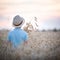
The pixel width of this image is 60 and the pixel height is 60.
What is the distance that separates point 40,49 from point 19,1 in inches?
28.0

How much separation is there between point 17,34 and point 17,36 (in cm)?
3

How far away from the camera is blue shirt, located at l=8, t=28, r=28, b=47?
9.51ft

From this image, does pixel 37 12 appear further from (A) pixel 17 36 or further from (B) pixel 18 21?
(A) pixel 17 36

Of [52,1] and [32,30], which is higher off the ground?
[52,1]

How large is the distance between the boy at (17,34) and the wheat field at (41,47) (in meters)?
0.07

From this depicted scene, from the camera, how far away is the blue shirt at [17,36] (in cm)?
290

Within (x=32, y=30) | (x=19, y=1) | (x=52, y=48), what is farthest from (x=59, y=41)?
(x=19, y=1)

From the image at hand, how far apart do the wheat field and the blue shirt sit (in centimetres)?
7

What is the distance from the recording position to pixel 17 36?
291 centimetres

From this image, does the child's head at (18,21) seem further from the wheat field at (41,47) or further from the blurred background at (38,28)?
the wheat field at (41,47)

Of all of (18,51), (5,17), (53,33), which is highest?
(5,17)

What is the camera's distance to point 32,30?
291 centimetres

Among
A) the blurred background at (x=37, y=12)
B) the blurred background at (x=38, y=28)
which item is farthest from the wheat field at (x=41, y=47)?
the blurred background at (x=37, y=12)

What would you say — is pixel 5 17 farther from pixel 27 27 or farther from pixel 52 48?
pixel 52 48
